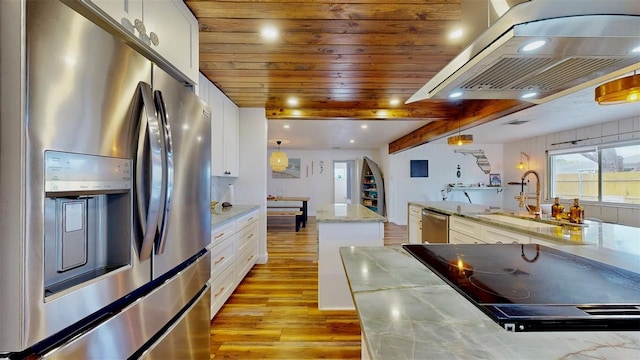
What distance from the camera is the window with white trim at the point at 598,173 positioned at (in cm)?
465

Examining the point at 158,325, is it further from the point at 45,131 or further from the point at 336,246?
the point at 336,246

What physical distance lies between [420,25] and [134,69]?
1730mm

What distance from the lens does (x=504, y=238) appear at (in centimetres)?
220

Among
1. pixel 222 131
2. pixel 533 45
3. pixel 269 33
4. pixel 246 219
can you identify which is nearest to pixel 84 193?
pixel 533 45

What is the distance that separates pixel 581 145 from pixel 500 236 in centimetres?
497

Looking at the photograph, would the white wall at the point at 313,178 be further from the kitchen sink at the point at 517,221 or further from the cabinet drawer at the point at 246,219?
the kitchen sink at the point at 517,221

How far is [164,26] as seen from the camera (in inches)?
53.1

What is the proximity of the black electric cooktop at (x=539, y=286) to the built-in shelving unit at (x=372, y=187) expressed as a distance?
6608 millimetres

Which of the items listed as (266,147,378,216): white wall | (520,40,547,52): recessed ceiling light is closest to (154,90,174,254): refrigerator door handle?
(520,40,547,52): recessed ceiling light

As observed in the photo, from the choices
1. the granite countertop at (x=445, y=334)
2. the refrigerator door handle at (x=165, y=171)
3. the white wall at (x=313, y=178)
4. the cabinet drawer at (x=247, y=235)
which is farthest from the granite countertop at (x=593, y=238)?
the white wall at (x=313, y=178)

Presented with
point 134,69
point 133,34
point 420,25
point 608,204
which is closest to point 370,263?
point 134,69

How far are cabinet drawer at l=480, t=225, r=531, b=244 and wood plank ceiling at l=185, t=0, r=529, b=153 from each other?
1.40m

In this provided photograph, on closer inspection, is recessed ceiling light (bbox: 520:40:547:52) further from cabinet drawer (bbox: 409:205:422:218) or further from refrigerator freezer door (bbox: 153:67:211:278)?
cabinet drawer (bbox: 409:205:422:218)

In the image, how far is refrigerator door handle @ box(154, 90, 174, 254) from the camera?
1024mm
